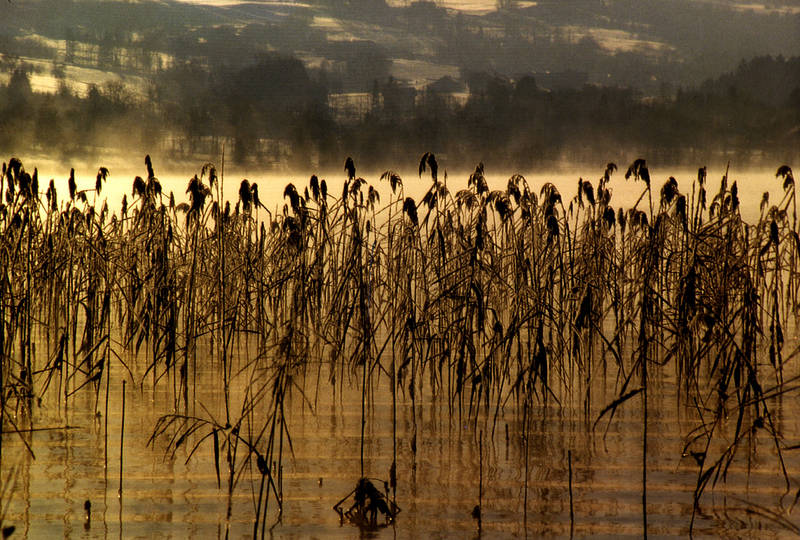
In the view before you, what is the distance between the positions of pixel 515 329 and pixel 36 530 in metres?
2.36

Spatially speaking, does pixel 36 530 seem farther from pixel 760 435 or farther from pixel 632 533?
pixel 760 435

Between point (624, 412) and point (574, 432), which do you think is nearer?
point (574, 432)

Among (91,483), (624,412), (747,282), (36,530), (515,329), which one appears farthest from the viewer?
(624,412)

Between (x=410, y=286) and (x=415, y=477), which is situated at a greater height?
(x=410, y=286)

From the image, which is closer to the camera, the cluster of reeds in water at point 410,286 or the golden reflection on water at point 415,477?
the golden reflection on water at point 415,477

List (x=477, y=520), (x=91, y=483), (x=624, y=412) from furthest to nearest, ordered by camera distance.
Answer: (x=624, y=412), (x=91, y=483), (x=477, y=520)

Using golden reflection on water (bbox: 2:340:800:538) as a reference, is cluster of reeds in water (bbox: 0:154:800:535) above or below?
above

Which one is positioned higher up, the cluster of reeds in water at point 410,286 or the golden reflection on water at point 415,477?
the cluster of reeds in water at point 410,286

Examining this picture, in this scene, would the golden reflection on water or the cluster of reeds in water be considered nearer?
the golden reflection on water

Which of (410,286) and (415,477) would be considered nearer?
(415,477)

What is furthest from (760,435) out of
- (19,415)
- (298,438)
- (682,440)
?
(19,415)

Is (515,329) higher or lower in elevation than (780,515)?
higher

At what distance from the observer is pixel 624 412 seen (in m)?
5.56

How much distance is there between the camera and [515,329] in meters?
4.34
